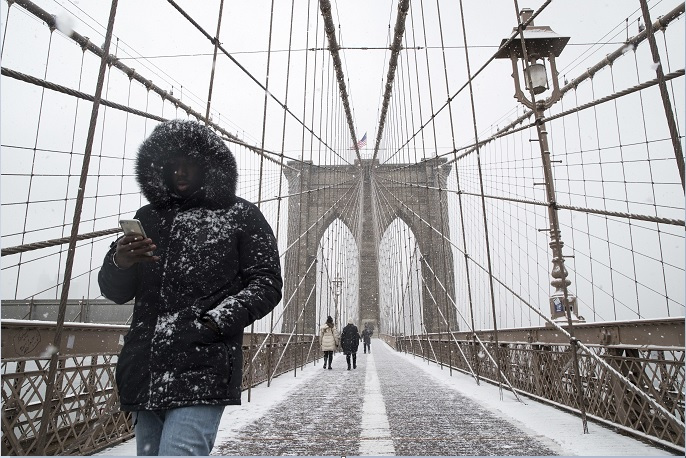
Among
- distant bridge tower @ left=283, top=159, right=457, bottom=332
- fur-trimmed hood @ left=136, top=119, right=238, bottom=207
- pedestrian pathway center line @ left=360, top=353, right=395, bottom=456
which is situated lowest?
pedestrian pathway center line @ left=360, top=353, right=395, bottom=456

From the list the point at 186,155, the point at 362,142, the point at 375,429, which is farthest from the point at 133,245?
the point at 362,142

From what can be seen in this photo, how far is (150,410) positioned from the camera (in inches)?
43.5

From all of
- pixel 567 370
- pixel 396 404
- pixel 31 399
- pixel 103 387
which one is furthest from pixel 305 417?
pixel 567 370

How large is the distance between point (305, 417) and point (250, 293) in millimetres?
2185

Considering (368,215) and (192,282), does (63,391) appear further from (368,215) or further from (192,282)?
(368,215)

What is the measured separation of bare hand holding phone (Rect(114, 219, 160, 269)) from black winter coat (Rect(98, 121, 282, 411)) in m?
0.08

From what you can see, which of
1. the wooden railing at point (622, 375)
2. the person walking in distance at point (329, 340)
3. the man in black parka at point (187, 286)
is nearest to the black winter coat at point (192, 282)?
the man in black parka at point (187, 286)

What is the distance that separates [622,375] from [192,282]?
235 centimetres

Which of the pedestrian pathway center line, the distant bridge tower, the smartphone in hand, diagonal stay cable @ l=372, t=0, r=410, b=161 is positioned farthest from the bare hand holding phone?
the distant bridge tower

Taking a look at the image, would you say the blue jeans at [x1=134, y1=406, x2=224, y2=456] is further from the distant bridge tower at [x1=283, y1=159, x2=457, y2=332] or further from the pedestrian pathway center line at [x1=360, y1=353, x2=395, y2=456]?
the distant bridge tower at [x1=283, y1=159, x2=457, y2=332]

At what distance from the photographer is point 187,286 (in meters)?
1.18

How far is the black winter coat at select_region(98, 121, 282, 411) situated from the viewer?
110 cm

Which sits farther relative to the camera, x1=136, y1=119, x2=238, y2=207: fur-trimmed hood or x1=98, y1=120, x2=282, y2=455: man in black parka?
x1=136, y1=119, x2=238, y2=207: fur-trimmed hood

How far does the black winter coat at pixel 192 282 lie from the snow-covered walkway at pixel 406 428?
1188 millimetres
